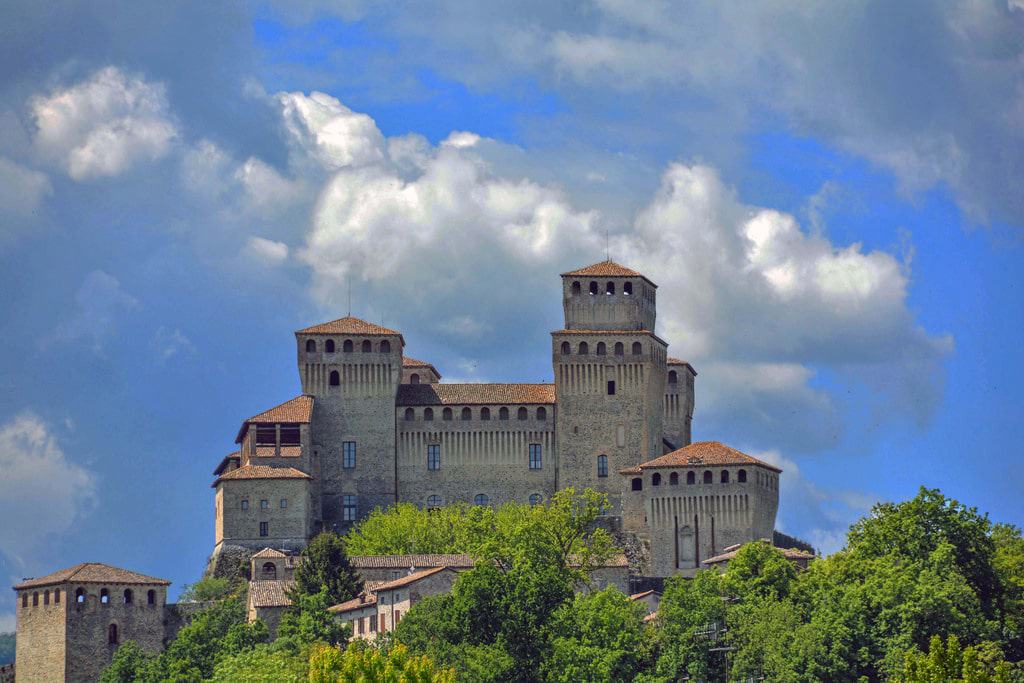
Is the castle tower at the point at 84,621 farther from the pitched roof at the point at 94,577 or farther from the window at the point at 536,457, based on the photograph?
the window at the point at 536,457

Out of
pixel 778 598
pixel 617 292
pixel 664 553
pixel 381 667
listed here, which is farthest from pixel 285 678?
pixel 617 292

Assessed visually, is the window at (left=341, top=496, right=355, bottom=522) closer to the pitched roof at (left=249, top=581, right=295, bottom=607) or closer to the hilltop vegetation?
the pitched roof at (left=249, top=581, right=295, bottom=607)

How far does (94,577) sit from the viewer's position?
103688mm

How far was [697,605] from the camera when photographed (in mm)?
94375

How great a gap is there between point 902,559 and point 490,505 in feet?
105

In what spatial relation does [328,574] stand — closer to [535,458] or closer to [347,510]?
[347,510]

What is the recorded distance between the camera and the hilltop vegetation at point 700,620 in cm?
8956

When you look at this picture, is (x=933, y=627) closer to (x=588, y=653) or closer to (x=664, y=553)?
(x=588, y=653)

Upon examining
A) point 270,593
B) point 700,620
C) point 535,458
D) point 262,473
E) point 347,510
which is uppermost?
point 535,458

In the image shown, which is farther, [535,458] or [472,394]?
[472,394]

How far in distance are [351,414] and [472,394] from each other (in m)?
6.83

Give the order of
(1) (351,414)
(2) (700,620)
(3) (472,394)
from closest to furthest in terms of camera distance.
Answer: (2) (700,620) → (1) (351,414) → (3) (472,394)

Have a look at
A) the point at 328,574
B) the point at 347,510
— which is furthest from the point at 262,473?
the point at 328,574

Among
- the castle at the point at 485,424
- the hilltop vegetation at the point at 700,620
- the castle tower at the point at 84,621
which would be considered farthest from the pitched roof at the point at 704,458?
the castle tower at the point at 84,621
